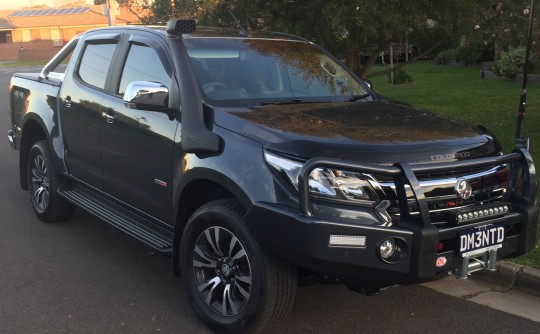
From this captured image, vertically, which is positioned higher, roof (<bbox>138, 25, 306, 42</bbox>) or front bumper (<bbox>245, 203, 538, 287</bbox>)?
roof (<bbox>138, 25, 306, 42</bbox>)

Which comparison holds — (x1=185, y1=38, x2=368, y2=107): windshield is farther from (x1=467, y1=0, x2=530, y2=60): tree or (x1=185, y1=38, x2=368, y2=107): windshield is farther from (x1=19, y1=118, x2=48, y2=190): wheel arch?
(x1=467, y1=0, x2=530, y2=60): tree

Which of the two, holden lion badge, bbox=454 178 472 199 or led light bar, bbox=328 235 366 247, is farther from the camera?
holden lion badge, bbox=454 178 472 199

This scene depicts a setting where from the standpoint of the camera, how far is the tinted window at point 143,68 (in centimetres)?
455

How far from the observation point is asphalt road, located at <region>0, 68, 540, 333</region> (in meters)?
4.07

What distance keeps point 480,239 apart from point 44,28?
71369mm

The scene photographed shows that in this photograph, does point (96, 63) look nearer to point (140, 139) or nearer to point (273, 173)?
point (140, 139)

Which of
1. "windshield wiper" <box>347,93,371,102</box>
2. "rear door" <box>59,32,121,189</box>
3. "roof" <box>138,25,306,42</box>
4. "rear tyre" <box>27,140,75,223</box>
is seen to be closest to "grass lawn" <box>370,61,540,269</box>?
"windshield wiper" <box>347,93,371,102</box>

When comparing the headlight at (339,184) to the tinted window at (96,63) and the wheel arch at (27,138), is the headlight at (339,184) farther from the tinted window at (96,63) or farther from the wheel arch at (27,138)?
the wheel arch at (27,138)

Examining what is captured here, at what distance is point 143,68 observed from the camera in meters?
4.77

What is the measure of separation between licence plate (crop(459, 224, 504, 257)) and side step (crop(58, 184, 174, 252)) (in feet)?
6.45

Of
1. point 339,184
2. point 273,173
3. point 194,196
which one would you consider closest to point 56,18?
point 194,196

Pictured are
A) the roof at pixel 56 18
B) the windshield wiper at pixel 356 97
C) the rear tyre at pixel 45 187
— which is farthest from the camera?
the roof at pixel 56 18

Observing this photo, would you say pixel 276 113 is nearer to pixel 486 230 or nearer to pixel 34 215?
pixel 486 230

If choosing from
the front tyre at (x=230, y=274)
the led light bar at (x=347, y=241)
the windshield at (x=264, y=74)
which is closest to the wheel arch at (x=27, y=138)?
the windshield at (x=264, y=74)
